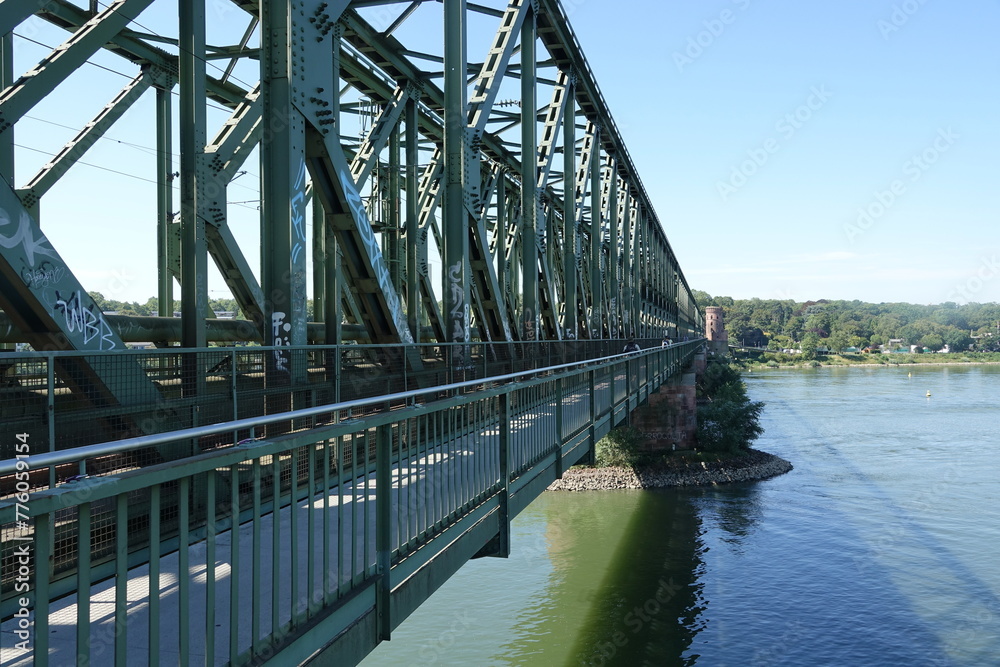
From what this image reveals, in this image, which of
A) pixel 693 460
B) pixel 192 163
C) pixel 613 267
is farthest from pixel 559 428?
pixel 693 460

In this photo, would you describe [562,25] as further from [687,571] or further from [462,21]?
[687,571]

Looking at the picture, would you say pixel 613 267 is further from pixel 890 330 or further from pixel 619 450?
pixel 890 330

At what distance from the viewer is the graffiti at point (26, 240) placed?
18.5 feet

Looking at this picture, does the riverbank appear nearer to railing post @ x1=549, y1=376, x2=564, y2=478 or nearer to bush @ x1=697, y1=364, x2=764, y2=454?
bush @ x1=697, y1=364, x2=764, y2=454

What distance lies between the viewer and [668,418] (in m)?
41.9

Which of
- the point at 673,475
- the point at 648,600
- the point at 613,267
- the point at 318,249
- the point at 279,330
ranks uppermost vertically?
the point at 613,267

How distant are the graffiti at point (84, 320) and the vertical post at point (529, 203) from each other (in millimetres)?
11980

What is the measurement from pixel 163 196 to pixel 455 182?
640 centimetres

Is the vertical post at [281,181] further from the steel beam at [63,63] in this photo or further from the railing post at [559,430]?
the railing post at [559,430]

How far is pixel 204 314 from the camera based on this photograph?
9273 mm

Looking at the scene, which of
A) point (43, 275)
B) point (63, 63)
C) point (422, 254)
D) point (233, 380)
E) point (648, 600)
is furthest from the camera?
point (648, 600)

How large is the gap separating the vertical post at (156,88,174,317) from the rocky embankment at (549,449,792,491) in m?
25.7

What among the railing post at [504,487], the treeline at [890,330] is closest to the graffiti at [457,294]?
the railing post at [504,487]

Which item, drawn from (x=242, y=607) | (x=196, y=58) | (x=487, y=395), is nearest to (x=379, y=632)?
(x=242, y=607)
